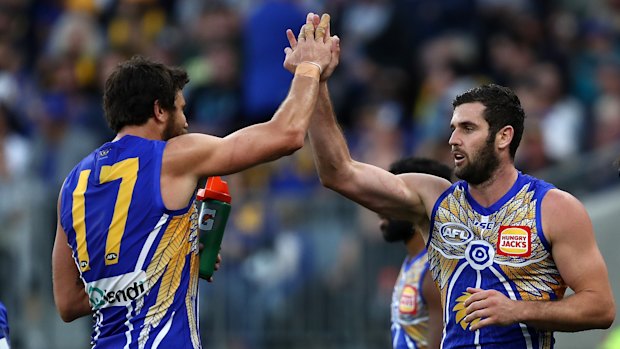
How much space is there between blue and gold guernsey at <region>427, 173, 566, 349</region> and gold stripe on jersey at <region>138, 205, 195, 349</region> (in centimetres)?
150

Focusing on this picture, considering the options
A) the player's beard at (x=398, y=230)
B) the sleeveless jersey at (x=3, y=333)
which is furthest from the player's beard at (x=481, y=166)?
the sleeveless jersey at (x=3, y=333)

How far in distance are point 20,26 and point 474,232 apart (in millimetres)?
12925

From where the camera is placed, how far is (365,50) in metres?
14.9

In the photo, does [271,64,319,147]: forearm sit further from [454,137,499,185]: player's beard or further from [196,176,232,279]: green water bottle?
[454,137,499,185]: player's beard

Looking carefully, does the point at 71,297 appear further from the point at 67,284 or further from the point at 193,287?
the point at 193,287

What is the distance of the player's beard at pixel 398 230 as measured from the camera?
309 inches

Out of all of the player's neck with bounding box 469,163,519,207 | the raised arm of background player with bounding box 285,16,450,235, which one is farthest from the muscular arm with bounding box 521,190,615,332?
the raised arm of background player with bounding box 285,16,450,235

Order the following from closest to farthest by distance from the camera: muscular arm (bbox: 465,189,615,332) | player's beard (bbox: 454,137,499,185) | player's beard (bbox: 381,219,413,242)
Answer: muscular arm (bbox: 465,189,615,332) < player's beard (bbox: 454,137,499,185) < player's beard (bbox: 381,219,413,242)

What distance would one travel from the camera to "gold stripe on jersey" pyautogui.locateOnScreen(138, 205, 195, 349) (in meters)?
5.78

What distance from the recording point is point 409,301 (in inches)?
298

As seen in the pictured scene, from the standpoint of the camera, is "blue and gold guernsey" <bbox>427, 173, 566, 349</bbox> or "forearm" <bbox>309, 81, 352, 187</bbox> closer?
"blue and gold guernsey" <bbox>427, 173, 566, 349</bbox>

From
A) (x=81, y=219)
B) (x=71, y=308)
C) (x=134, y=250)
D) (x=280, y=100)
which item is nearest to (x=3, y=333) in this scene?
(x=71, y=308)

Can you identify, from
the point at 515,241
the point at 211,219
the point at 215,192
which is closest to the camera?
the point at 515,241

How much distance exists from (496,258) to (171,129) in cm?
183
